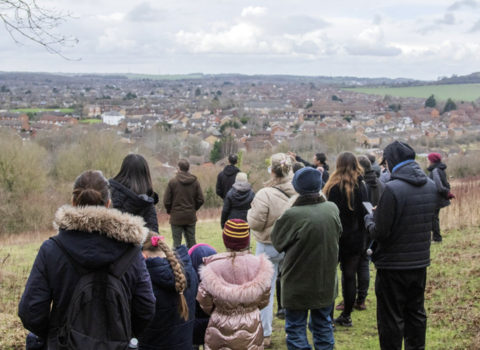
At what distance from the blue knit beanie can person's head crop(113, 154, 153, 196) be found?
1.48 metres

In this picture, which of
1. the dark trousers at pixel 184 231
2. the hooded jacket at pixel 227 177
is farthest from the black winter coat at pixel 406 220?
the dark trousers at pixel 184 231

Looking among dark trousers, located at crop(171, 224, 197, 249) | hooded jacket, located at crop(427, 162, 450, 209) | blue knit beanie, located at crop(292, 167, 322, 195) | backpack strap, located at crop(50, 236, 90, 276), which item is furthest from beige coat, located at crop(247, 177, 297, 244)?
hooded jacket, located at crop(427, 162, 450, 209)

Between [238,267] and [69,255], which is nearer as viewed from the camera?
[69,255]

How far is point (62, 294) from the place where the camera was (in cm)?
Result: 243

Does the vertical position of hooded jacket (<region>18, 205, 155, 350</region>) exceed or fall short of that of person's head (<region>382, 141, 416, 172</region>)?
it falls short

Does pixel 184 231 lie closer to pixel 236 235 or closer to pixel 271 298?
pixel 271 298

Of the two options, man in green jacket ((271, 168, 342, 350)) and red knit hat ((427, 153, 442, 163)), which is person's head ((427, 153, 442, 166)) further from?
man in green jacket ((271, 168, 342, 350))

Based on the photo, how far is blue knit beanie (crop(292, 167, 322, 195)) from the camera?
Result: 3791 mm

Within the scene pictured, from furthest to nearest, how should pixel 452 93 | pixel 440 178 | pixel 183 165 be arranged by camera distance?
1. pixel 452 93
2. pixel 440 178
3. pixel 183 165

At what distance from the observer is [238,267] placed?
3256 millimetres

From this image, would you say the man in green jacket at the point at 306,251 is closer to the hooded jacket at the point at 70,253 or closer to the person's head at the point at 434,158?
the hooded jacket at the point at 70,253

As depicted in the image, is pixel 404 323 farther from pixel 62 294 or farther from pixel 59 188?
pixel 59 188

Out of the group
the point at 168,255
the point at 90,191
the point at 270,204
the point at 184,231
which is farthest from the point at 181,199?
the point at 90,191

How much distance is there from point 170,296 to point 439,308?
3.56 meters
